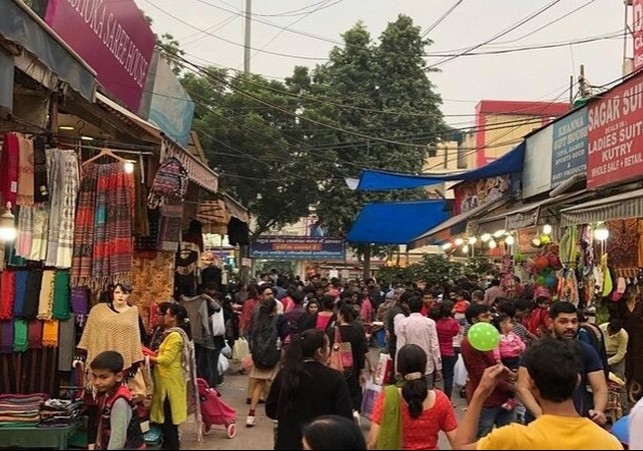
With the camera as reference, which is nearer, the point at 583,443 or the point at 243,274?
the point at 583,443

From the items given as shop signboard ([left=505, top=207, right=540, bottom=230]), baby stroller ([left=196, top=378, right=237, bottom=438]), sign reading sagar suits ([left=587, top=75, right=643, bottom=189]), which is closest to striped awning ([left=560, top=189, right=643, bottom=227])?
sign reading sagar suits ([left=587, top=75, right=643, bottom=189])

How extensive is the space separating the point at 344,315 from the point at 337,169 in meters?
18.7

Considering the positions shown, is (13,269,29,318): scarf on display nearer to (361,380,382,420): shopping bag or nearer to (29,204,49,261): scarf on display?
(29,204,49,261): scarf on display

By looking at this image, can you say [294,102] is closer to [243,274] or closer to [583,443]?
[243,274]

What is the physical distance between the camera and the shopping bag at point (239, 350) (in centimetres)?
1327

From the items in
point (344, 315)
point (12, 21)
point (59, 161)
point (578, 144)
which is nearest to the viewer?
point (12, 21)

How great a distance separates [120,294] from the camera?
6.76m

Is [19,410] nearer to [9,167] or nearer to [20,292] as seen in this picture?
[20,292]

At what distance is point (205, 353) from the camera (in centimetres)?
1032

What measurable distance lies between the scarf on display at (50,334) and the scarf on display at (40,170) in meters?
1.40

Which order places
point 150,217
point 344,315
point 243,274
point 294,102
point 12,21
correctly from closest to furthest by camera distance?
point 12,21 < point 344,315 < point 150,217 < point 243,274 < point 294,102

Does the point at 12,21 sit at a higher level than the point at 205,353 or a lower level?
higher

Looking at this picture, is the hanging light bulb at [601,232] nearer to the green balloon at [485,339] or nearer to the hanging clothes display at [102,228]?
the green balloon at [485,339]

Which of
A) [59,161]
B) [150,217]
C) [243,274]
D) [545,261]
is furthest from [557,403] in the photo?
[243,274]
